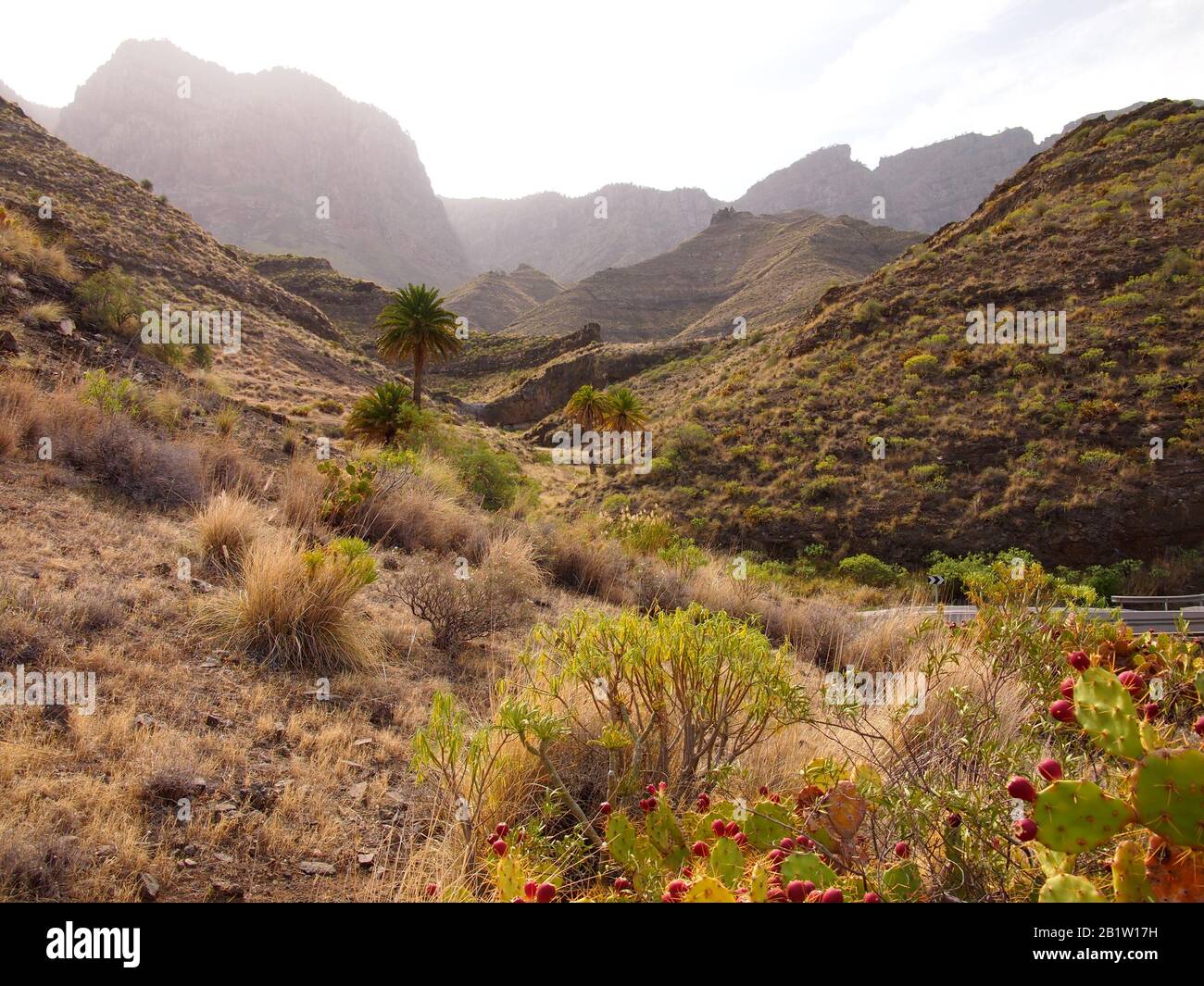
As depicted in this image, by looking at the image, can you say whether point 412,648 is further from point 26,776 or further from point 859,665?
point 859,665

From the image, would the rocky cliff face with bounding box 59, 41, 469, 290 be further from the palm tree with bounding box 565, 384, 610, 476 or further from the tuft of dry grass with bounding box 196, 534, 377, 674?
the tuft of dry grass with bounding box 196, 534, 377, 674

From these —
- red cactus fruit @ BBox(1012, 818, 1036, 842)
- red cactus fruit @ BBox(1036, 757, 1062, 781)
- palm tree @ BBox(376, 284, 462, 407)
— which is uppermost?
palm tree @ BBox(376, 284, 462, 407)

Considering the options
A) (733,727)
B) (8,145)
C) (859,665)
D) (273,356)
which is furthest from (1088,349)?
(8,145)

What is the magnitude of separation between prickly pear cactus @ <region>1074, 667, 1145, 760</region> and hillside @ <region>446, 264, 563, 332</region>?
10152 cm

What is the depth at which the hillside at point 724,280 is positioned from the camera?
7000cm

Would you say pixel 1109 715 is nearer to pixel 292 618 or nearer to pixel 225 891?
pixel 225 891

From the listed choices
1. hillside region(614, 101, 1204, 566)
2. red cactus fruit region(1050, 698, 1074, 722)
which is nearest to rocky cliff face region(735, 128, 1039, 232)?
hillside region(614, 101, 1204, 566)

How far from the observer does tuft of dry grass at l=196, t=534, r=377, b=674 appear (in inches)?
166

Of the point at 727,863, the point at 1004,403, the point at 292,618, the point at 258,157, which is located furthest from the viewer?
the point at 258,157

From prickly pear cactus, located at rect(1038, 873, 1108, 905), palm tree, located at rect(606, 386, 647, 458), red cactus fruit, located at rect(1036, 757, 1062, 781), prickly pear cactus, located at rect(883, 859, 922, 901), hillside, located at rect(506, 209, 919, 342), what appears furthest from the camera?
hillside, located at rect(506, 209, 919, 342)

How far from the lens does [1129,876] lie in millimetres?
1313

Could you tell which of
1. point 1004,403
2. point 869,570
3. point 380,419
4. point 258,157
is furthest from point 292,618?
point 258,157

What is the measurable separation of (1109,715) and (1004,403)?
2266cm
